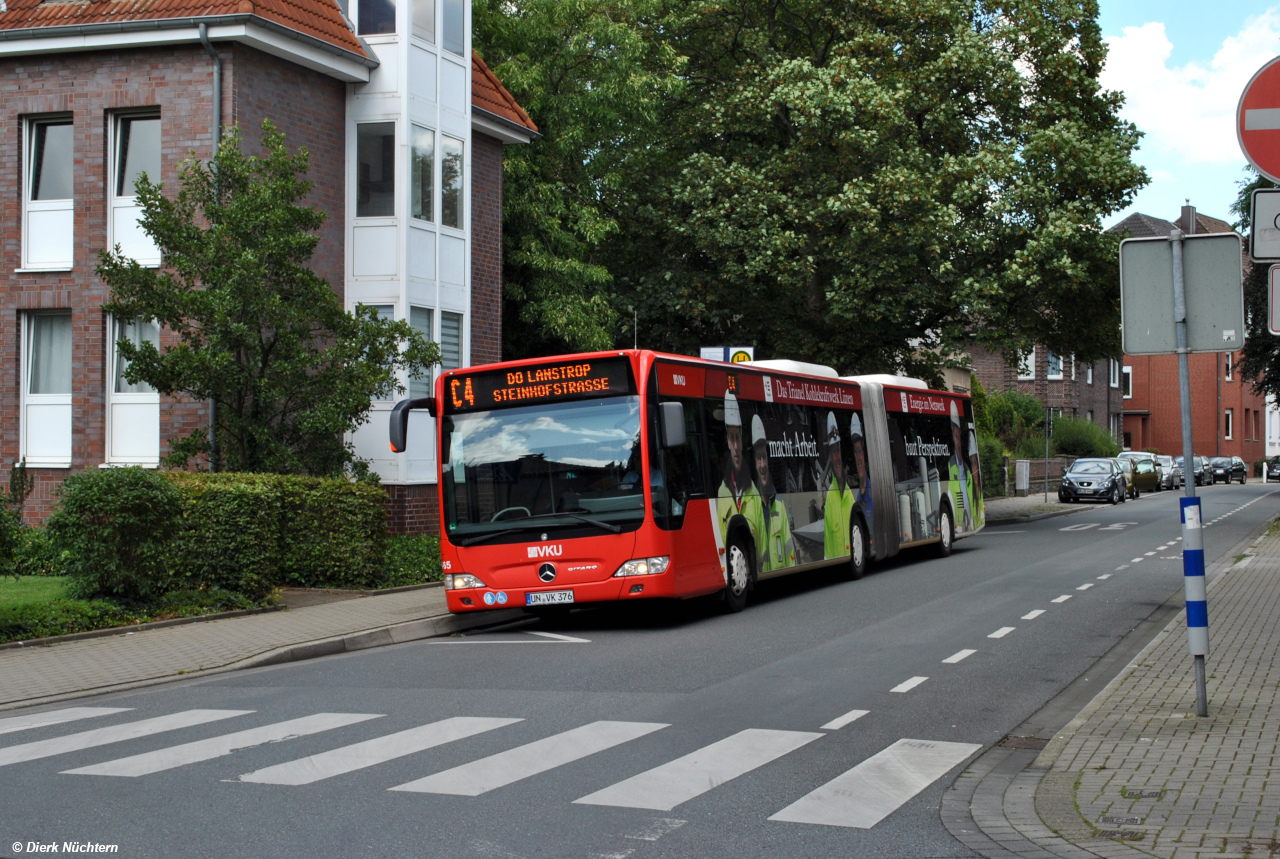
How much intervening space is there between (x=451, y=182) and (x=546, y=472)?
415 inches

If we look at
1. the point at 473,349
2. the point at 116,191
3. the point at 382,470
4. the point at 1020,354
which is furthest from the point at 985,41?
the point at 116,191

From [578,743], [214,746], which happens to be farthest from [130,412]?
[578,743]

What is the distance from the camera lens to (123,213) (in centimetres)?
1970

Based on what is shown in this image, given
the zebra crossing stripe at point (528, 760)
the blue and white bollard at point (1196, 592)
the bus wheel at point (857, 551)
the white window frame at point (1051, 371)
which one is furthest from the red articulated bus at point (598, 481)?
the white window frame at point (1051, 371)

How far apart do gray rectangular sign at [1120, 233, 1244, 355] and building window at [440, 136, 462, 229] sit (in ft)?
51.3

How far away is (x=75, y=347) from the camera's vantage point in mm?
19672

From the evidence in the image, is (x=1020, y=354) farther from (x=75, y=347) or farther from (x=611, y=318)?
(x=75, y=347)

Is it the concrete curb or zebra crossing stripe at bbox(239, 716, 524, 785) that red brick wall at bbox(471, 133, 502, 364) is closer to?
the concrete curb

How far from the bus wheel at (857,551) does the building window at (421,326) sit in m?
7.43

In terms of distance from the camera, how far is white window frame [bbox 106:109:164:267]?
1956 cm

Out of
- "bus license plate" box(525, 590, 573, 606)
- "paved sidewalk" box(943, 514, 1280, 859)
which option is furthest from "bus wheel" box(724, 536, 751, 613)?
"paved sidewalk" box(943, 514, 1280, 859)

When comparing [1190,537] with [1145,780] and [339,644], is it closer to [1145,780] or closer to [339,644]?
[1145,780]

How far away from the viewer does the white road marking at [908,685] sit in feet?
30.3

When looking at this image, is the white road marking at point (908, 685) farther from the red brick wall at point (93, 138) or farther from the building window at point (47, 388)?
the building window at point (47, 388)
